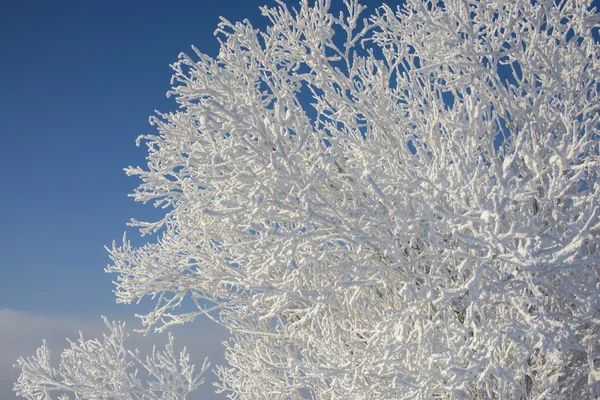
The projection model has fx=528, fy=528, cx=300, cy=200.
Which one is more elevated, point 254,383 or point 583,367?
point 254,383

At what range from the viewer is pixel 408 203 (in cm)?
398

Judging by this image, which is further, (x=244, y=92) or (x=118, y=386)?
(x=118, y=386)

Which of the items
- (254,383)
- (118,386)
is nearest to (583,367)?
(254,383)

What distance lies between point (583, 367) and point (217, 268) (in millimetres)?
3894

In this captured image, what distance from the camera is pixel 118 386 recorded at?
777 cm

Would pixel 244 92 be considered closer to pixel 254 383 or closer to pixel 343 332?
pixel 343 332

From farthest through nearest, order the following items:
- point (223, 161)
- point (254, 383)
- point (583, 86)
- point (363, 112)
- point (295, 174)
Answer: point (254, 383)
point (583, 86)
point (363, 112)
point (223, 161)
point (295, 174)

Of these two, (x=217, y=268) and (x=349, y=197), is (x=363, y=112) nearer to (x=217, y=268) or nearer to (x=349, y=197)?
(x=349, y=197)

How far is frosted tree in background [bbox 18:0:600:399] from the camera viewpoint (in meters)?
3.56

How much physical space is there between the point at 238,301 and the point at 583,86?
190 inches

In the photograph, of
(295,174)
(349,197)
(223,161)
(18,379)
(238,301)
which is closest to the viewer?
(295,174)

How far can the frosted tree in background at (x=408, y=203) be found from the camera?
3.56m

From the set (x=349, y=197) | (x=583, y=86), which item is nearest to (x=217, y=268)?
(x=349, y=197)

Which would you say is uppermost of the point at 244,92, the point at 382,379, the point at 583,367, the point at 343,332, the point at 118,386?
the point at 244,92
